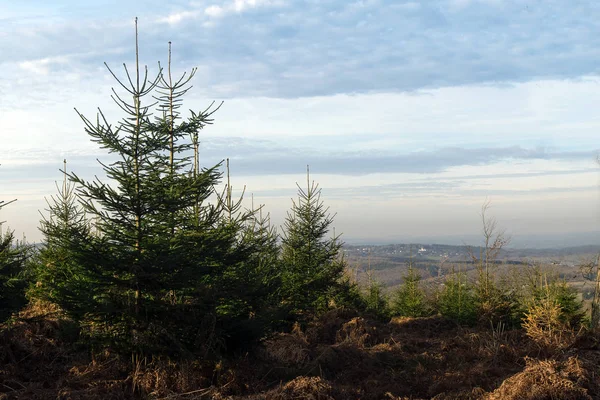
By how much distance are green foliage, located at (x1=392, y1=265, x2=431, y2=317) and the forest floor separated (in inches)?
335

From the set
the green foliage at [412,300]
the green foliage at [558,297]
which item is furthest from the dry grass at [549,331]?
the green foliage at [412,300]

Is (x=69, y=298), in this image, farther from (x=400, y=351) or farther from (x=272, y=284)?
(x=400, y=351)

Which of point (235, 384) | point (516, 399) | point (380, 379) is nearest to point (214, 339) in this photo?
point (235, 384)

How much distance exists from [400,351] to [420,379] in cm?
313

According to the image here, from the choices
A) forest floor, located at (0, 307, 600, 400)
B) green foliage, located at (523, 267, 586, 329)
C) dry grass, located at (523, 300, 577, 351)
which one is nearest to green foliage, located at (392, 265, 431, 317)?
green foliage, located at (523, 267, 586, 329)

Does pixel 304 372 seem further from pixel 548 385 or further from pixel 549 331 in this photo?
pixel 549 331

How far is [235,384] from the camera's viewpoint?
8734mm

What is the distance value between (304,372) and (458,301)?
1231cm

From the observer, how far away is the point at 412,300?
22.6 metres

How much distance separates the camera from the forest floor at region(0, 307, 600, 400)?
8.04 metres

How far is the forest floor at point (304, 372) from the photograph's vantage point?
8.04 metres

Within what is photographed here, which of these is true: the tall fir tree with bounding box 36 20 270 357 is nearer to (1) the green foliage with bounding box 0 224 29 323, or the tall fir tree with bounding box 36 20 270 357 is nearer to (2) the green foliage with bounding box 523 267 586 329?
(1) the green foliage with bounding box 0 224 29 323

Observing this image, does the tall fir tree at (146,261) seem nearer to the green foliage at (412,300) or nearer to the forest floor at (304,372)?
the forest floor at (304,372)

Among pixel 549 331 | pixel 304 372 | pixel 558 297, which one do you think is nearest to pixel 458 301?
pixel 558 297
